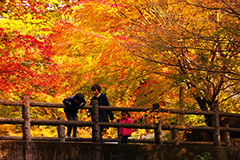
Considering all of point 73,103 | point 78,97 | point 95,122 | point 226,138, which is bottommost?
point 226,138

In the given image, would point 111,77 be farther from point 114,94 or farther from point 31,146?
point 31,146

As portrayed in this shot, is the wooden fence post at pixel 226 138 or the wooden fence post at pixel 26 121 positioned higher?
the wooden fence post at pixel 26 121

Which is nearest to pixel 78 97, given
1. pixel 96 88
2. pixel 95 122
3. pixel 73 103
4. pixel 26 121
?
pixel 73 103

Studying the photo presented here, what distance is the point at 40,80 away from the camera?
13.2 metres

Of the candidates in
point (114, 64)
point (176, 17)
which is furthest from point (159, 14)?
point (114, 64)

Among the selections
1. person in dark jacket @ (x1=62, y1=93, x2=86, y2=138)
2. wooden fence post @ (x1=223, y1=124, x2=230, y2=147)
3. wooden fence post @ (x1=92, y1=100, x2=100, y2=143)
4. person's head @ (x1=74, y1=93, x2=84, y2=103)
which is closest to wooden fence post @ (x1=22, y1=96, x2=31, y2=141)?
person in dark jacket @ (x1=62, y1=93, x2=86, y2=138)

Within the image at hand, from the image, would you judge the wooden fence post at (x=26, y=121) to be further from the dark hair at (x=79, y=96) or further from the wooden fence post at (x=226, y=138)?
the wooden fence post at (x=226, y=138)

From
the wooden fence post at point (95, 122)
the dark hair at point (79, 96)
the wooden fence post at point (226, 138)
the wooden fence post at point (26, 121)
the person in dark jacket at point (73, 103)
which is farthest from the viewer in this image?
the wooden fence post at point (226, 138)

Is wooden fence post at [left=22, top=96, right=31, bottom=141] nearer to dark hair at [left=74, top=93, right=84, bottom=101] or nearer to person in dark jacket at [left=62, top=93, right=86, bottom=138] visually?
person in dark jacket at [left=62, top=93, right=86, bottom=138]

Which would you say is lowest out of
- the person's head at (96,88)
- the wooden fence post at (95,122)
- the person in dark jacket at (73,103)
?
the wooden fence post at (95,122)

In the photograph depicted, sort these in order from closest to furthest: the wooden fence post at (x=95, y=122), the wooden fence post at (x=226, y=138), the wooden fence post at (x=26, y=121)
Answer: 1. the wooden fence post at (x=26, y=121)
2. the wooden fence post at (x=95, y=122)
3. the wooden fence post at (x=226, y=138)

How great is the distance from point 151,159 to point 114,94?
166 inches

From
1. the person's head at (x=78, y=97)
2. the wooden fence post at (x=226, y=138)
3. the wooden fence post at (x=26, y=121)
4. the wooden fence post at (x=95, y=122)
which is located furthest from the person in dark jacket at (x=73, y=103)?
the wooden fence post at (x=226, y=138)

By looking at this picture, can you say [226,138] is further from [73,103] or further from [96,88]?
[73,103]
